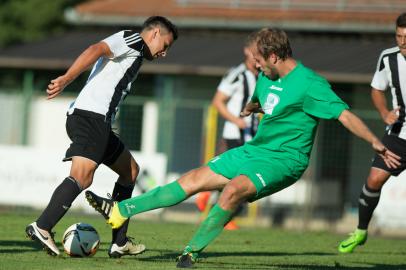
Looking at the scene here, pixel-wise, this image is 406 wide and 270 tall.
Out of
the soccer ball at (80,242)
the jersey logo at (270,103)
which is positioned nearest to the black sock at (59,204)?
the soccer ball at (80,242)

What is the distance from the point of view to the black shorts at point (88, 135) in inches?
361

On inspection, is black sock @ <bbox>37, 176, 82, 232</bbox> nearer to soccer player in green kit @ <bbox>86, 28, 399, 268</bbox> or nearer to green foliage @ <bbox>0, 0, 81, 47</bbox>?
soccer player in green kit @ <bbox>86, 28, 399, 268</bbox>

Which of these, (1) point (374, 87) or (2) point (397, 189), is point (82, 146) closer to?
(1) point (374, 87)

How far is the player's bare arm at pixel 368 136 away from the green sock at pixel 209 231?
1189 mm

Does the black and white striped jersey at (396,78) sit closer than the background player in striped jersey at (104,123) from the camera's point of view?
No

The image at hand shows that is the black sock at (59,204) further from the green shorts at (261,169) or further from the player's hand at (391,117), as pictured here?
the player's hand at (391,117)

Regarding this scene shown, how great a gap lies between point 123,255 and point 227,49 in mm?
13837

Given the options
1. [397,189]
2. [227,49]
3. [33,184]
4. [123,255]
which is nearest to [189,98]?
[227,49]

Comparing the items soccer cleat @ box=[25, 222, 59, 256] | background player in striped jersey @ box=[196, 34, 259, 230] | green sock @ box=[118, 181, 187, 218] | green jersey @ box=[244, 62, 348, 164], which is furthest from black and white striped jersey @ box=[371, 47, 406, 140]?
soccer cleat @ box=[25, 222, 59, 256]

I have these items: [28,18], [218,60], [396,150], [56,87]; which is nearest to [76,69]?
[56,87]

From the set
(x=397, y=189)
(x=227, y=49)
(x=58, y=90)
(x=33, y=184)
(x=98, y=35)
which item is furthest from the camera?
(x=98, y=35)

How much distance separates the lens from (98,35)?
2564 cm

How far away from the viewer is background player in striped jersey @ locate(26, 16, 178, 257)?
9031mm

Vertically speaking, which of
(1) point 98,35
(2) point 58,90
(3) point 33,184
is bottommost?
(3) point 33,184
